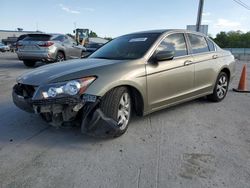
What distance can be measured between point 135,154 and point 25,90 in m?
1.84

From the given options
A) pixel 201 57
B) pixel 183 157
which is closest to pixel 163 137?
pixel 183 157

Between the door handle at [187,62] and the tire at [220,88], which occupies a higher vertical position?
the door handle at [187,62]

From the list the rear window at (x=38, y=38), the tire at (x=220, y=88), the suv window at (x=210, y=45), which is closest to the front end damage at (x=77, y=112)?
the tire at (x=220, y=88)

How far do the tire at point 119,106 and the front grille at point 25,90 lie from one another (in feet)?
3.40

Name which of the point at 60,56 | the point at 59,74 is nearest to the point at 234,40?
the point at 60,56

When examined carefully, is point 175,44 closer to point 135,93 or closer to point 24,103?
point 135,93

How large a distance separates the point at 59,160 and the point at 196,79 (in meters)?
3.06

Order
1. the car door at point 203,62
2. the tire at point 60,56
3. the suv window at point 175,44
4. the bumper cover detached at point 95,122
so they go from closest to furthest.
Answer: the bumper cover detached at point 95,122 < the suv window at point 175,44 < the car door at point 203,62 < the tire at point 60,56

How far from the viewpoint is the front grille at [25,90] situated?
12.0 ft

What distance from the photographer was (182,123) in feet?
14.7

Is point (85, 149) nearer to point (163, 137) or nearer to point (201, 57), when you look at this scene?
point (163, 137)

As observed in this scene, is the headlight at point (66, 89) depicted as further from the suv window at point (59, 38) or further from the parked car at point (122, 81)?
the suv window at point (59, 38)

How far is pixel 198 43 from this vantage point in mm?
5352

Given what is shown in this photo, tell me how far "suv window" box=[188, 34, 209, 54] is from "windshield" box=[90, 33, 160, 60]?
0.97 m
